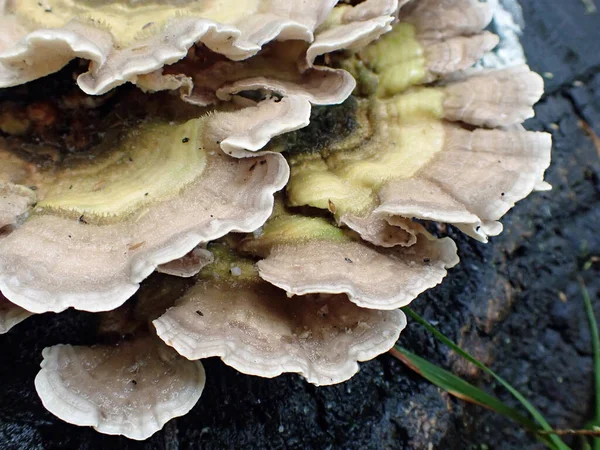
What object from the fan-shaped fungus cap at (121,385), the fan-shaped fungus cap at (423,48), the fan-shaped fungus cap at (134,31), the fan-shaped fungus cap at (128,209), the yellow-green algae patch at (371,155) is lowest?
the fan-shaped fungus cap at (121,385)

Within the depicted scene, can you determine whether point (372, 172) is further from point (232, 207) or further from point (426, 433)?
point (426, 433)

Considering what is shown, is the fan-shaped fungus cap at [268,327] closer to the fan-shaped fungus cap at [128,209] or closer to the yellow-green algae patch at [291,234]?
the yellow-green algae patch at [291,234]

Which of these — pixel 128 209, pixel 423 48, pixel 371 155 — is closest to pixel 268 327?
pixel 128 209

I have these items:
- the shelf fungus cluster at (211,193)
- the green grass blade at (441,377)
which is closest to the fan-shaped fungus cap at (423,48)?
the shelf fungus cluster at (211,193)

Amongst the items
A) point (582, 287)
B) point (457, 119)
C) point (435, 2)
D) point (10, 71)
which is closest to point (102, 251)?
point (10, 71)

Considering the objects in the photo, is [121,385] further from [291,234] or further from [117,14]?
[117,14]

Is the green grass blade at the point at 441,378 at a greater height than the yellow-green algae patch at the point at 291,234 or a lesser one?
lesser
